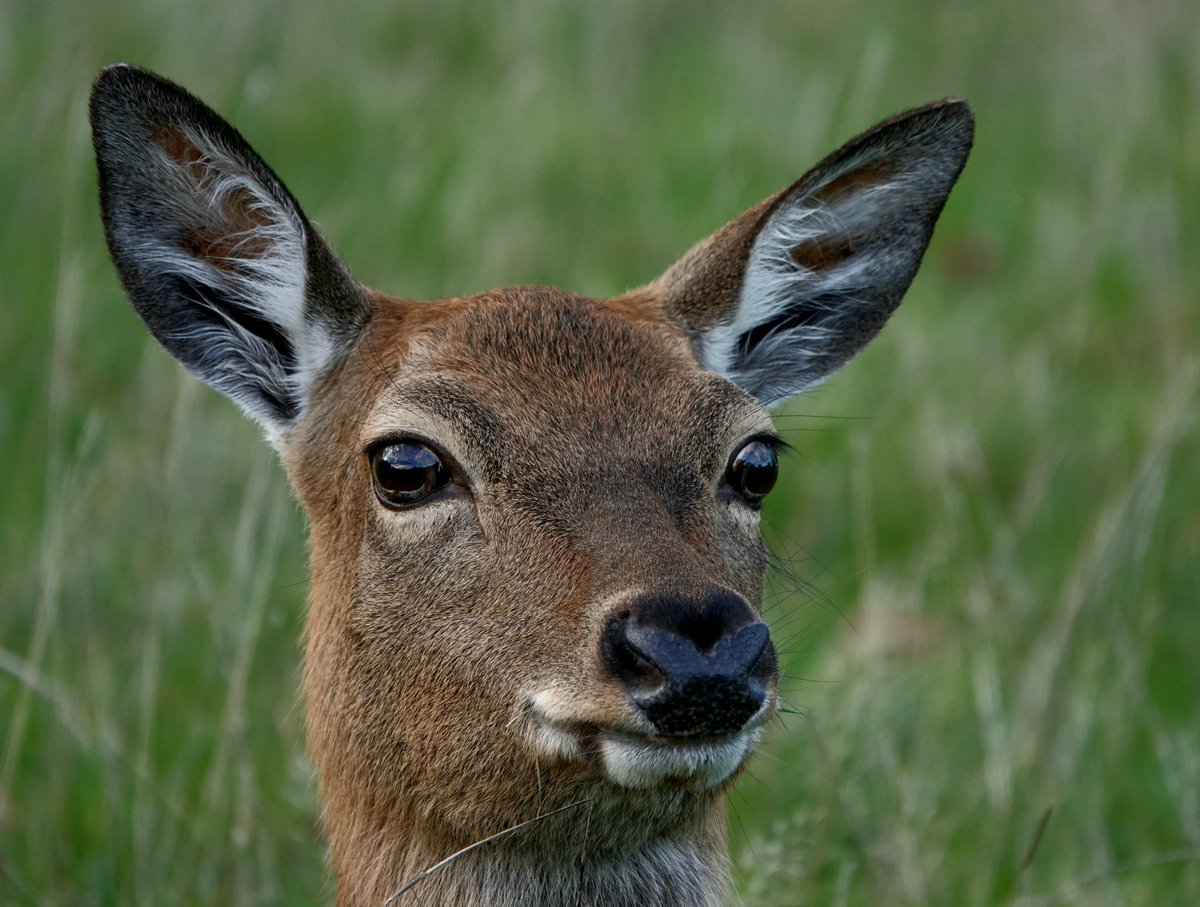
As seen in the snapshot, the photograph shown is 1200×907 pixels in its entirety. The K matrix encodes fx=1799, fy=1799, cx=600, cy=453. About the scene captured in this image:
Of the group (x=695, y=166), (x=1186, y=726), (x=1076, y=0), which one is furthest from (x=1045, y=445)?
(x=1076, y=0)

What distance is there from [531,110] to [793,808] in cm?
619

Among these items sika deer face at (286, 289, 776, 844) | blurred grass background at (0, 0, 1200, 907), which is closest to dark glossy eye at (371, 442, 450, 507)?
sika deer face at (286, 289, 776, 844)

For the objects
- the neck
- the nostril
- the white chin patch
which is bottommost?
the neck

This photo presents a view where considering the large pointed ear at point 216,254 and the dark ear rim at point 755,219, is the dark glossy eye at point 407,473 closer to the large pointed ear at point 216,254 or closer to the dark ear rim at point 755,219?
the large pointed ear at point 216,254

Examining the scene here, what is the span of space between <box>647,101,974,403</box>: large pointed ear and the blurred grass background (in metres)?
0.82

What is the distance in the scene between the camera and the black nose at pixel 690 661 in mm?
3730

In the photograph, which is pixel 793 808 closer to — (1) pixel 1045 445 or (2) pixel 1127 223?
(1) pixel 1045 445

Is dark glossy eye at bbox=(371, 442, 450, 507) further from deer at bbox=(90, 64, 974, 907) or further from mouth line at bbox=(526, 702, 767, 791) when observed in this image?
mouth line at bbox=(526, 702, 767, 791)

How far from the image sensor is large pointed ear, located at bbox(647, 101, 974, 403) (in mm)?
5320

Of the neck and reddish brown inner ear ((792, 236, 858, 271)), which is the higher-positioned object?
reddish brown inner ear ((792, 236, 858, 271))

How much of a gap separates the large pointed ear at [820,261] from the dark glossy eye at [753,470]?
0.67m

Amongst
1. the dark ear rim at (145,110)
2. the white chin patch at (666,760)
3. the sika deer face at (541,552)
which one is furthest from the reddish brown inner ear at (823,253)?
the white chin patch at (666,760)

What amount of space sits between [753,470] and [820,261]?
116cm

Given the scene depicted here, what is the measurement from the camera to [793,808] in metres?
6.50
